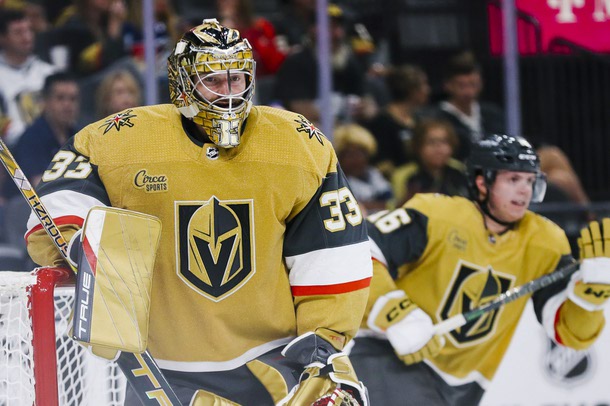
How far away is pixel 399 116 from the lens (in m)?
5.62

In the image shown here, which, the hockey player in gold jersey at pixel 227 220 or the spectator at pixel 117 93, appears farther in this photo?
the spectator at pixel 117 93

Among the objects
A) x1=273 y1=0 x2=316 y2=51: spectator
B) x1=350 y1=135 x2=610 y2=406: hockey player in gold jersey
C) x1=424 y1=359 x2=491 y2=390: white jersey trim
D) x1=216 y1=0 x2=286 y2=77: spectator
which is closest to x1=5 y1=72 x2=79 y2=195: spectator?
x1=216 y1=0 x2=286 y2=77: spectator

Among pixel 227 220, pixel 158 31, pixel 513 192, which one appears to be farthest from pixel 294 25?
pixel 227 220

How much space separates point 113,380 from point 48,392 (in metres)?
0.56

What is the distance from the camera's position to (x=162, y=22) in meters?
5.51

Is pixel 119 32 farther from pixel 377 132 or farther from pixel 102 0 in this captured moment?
pixel 377 132

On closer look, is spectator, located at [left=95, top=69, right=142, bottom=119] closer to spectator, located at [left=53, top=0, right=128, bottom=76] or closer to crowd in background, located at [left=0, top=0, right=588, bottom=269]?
crowd in background, located at [left=0, top=0, right=588, bottom=269]

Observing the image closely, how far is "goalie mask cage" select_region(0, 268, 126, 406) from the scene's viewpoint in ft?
8.71

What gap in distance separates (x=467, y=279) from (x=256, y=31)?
83.6 inches

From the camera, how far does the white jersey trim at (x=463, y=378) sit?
4.03m

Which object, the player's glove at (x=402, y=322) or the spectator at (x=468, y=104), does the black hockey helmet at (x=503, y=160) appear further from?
the spectator at (x=468, y=104)

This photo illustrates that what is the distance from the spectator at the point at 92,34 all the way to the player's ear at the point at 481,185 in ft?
6.85

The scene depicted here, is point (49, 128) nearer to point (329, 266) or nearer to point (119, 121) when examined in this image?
point (119, 121)

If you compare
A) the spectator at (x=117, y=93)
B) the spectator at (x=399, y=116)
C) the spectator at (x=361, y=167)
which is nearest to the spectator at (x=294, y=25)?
the spectator at (x=399, y=116)
